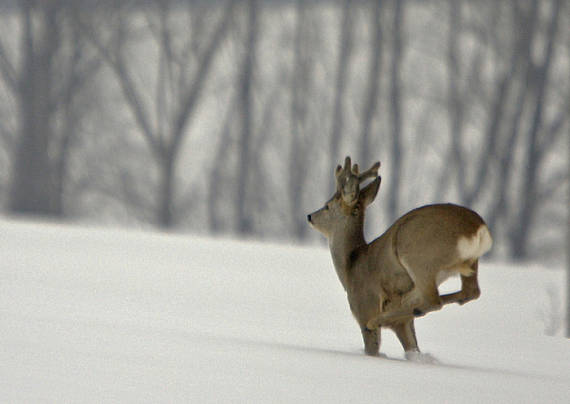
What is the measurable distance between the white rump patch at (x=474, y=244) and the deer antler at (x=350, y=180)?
1.94 feet

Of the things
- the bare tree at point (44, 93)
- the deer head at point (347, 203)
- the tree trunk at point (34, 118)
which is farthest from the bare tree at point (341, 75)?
the deer head at point (347, 203)

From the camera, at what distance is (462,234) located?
3584 millimetres

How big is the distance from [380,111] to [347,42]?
1510 millimetres

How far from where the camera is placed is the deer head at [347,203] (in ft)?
13.1

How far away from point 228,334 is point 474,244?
5.64 feet

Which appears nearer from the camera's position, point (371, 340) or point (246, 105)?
point (371, 340)

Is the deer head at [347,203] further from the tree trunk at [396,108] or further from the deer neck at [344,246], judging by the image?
the tree trunk at [396,108]

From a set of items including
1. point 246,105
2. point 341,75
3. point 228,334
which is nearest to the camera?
point 228,334

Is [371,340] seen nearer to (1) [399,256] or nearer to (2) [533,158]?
(1) [399,256]

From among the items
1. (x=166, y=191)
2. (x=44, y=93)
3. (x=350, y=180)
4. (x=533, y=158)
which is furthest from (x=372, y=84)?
(x=350, y=180)

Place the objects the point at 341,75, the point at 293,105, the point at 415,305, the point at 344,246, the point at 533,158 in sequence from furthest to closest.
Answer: the point at 293,105, the point at 341,75, the point at 533,158, the point at 344,246, the point at 415,305

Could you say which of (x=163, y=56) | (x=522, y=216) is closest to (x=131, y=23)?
(x=163, y=56)

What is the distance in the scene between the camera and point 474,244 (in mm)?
3584

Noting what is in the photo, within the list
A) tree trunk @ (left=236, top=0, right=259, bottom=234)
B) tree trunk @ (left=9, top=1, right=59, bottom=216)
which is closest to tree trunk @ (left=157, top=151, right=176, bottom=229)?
tree trunk @ (left=236, top=0, right=259, bottom=234)
